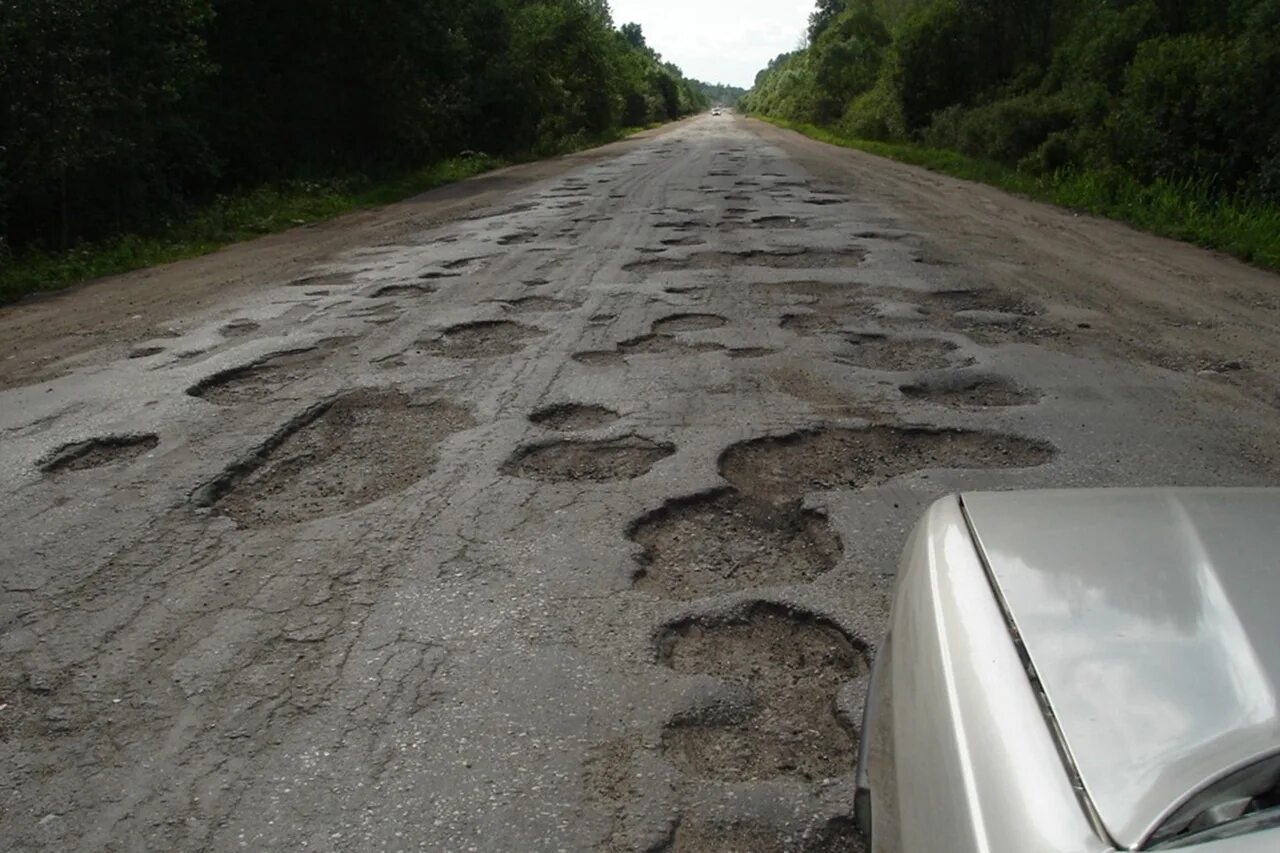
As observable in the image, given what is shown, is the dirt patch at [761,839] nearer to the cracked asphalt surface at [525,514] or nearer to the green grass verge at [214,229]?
the cracked asphalt surface at [525,514]

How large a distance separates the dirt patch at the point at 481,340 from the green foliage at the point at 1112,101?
21.6 ft

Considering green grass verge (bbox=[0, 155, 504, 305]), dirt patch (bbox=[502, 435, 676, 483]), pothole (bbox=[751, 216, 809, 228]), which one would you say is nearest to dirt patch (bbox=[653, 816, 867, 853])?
dirt patch (bbox=[502, 435, 676, 483])

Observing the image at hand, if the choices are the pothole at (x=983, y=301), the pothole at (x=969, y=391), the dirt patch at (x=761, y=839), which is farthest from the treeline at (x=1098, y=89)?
the dirt patch at (x=761, y=839)

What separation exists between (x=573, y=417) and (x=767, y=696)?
2.30m

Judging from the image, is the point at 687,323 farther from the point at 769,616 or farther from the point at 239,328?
the point at 769,616

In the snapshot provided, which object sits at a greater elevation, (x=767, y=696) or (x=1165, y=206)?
(x=767, y=696)

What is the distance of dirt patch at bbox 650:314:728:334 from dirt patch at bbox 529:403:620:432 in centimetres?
155

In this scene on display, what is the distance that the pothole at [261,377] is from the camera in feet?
17.6

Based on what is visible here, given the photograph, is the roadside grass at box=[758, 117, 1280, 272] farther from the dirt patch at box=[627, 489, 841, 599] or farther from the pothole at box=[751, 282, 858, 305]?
the dirt patch at box=[627, 489, 841, 599]

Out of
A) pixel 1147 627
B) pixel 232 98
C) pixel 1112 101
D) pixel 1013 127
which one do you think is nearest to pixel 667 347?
pixel 1147 627

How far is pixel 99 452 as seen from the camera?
4.60 meters

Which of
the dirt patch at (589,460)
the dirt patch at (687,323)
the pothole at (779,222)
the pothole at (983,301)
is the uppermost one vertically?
the dirt patch at (589,460)

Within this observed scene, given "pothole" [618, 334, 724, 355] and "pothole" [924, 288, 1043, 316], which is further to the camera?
"pothole" [924, 288, 1043, 316]

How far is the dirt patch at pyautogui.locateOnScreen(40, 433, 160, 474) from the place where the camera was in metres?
4.45
